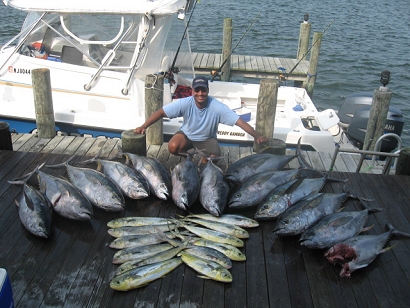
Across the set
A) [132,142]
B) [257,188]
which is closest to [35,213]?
[132,142]

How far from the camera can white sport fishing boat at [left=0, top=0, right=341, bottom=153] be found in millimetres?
6297

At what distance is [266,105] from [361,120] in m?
2.53

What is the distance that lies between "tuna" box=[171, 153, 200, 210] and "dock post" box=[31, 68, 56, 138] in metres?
2.65

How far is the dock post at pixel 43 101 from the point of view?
5531 mm

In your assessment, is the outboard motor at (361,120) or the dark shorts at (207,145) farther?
the outboard motor at (361,120)

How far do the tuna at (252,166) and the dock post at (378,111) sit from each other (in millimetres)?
2414

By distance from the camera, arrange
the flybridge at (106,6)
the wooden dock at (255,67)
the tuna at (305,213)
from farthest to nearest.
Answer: the wooden dock at (255,67) < the flybridge at (106,6) < the tuna at (305,213)

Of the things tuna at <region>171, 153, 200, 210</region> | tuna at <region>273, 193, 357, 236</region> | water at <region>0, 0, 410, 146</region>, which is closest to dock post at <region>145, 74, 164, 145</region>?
tuna at <region>171, 153, 200, 210</region>

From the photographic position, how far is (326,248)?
10.4 ft

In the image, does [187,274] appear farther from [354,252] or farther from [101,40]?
[101,40]

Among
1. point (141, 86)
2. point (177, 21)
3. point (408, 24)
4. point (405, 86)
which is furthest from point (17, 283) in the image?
point (408, 24)

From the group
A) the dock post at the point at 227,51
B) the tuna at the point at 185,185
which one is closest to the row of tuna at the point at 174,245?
the tuna at the point at 185,185

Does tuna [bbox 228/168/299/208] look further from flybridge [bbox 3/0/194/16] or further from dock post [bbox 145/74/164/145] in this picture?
flybridge [bbox 3/0/194/16]

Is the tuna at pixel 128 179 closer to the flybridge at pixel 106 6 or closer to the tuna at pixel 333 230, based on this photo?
the tuna at pixel 333 230
